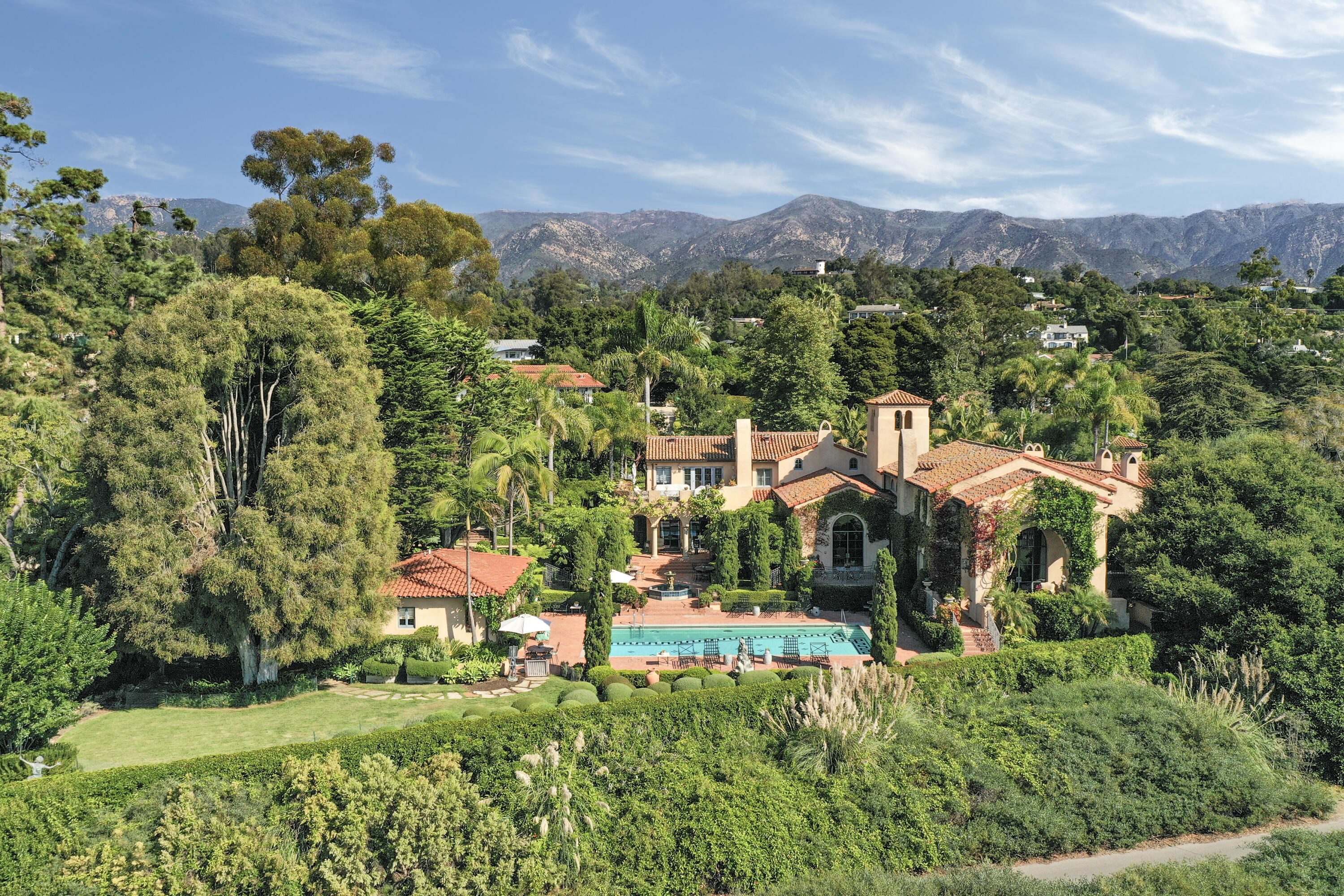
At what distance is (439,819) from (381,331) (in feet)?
67.6

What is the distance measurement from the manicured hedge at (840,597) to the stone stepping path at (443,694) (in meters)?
11.0

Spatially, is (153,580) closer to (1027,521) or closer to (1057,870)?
(1057,870)

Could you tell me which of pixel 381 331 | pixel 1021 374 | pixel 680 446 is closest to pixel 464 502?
pixel 381 331

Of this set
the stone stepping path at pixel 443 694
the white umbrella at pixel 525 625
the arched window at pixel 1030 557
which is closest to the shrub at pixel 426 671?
the stone stepping path at pixel 443 694

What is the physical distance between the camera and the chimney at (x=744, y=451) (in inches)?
1430

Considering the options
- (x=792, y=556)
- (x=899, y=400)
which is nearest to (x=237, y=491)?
(x=792, y=556)

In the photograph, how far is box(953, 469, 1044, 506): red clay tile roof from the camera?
24.7 metres

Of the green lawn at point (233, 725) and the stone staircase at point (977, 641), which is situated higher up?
the stone staircase at point (977, 641)

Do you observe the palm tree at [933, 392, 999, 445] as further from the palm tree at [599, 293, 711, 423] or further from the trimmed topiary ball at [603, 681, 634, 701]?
the trimmed topiary ball at [603, 681, 634, 701]

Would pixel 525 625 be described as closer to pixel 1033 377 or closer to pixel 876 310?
pixel 1033 377

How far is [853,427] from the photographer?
146ft

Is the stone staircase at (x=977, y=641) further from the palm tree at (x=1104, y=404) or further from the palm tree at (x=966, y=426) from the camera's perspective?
the palm tree at (x=1104, y=404)

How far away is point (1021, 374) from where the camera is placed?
51625mm

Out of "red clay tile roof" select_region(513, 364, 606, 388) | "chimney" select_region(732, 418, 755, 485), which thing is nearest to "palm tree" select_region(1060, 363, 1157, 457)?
"chimney" select_region(732, 418, 755, 485)
